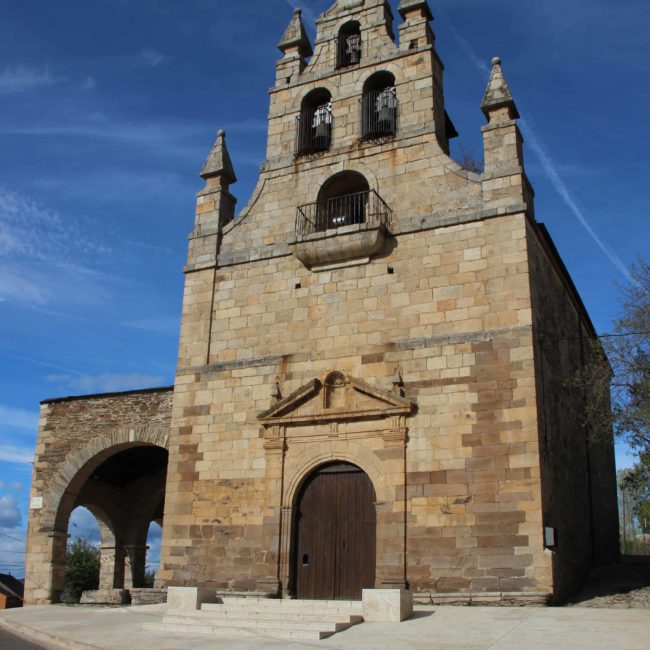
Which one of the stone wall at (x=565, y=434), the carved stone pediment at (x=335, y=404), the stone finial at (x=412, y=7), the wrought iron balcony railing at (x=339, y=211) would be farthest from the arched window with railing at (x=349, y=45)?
the carved stone pediment at (x=335, y=404)

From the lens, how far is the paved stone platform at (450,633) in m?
8.49

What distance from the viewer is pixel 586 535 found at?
601 inches

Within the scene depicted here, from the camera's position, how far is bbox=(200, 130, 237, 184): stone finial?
54.8 feet

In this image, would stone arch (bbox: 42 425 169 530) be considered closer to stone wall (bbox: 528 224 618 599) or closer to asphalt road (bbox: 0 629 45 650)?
asphalt road (bbox: 0 629 45 650)

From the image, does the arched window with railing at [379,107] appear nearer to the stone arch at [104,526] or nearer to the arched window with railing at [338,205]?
the arched window with railing at [338,205]

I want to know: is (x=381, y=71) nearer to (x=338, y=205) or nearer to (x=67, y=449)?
(x=338, y=205)

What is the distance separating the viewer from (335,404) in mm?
13633

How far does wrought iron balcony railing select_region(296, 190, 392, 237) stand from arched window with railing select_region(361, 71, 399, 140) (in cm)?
131

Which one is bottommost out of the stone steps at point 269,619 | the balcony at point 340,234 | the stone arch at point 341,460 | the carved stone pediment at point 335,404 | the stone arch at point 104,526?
the stone steps at point 269,619

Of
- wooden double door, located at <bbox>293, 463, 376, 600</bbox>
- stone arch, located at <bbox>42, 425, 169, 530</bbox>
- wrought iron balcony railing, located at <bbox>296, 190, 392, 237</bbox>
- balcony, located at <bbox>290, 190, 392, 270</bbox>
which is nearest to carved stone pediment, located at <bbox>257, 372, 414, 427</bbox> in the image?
wooden double door, located at <bbox>293, 463, 376, 600</bbox>

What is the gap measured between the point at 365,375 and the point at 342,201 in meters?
4.16

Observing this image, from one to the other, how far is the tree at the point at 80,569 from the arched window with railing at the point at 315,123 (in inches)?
638

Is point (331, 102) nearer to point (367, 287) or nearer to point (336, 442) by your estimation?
point (367, 287)

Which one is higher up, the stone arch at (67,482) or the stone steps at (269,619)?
the stone arch at (67,482)
